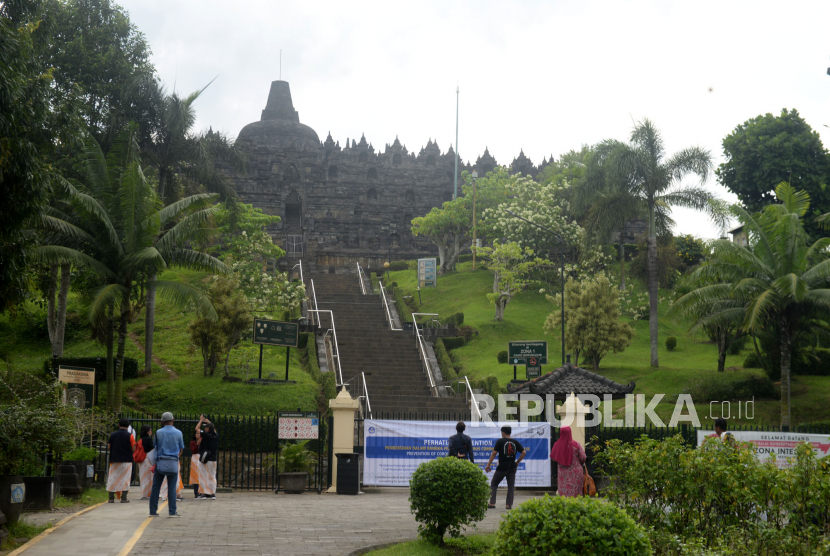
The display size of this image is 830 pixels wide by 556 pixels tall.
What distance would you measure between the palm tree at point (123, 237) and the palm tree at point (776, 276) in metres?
16.0

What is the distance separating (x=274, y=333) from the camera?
25141 millimetres

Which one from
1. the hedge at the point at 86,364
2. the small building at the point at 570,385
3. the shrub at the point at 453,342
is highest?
the shrub at the point at 453,342

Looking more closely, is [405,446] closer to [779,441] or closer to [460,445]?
[460,445]

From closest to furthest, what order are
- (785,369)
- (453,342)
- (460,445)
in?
1. (460,445)
2. (785,369)
3. (453,342)

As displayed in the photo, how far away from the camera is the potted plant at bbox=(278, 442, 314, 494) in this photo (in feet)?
52.9

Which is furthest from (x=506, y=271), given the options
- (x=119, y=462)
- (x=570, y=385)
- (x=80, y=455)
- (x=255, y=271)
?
(x=119, y=462)

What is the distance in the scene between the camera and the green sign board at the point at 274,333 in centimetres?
2470

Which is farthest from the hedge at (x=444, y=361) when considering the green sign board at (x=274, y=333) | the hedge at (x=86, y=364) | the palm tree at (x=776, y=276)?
the hedge at (x=86, y=364)

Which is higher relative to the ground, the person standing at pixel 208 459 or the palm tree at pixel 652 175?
the palm tree at pixel 652 175

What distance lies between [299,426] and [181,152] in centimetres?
1590

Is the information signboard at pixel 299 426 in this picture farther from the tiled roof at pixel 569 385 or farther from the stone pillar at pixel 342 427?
the tiled roof at pixel 569 385

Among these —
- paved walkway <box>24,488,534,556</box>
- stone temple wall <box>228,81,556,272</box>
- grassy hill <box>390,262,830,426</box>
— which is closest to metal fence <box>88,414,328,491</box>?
paved walkway <box>24,488,534,556</box>

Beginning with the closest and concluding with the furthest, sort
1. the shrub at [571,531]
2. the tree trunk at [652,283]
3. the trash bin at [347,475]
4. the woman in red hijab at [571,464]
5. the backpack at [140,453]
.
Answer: the shrub at [571,531]
the woman in red hijab at [571,464]
the backpack at [140,453]
the trash bin at [347,475]
the tree trunk at [652,283]

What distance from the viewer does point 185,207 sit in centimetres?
2142
